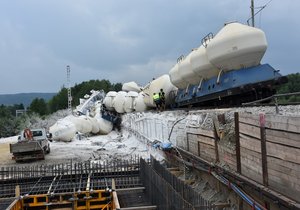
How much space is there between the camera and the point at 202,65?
1786 centimetres

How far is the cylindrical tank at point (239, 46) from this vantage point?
45.4 feet

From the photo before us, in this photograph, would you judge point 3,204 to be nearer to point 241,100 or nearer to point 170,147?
point 170,147

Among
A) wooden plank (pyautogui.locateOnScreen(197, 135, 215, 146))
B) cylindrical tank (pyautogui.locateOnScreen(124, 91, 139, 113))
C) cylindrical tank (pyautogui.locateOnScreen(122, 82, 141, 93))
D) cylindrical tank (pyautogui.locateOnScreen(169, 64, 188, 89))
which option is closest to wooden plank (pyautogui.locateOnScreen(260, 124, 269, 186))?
wooden plank (pyautogui.locateOnScreen(197, 135, 215, 146))

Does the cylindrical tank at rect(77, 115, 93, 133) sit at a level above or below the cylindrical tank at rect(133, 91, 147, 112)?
below

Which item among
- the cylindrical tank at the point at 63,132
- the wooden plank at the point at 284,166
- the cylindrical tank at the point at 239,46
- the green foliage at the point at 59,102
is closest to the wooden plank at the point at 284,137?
the wooden plank at the point at 284,166

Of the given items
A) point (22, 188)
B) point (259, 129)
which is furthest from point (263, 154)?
point (22, 188)

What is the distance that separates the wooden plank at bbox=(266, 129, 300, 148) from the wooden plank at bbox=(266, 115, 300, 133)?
0.07 metres

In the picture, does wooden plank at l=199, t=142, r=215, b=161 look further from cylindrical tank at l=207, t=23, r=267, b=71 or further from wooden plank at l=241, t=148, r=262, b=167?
cylindrical tank at l=207, t=23, r=267, b=71

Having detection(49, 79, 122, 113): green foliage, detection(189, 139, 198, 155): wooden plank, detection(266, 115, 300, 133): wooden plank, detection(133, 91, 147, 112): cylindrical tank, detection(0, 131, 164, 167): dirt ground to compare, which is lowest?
detection(0, 131, 164, 167): dirt ground

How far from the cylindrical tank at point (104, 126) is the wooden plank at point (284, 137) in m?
35.7

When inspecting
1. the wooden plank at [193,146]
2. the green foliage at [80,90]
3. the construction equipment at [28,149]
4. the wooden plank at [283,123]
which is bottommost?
the construction equipment at [28,149]

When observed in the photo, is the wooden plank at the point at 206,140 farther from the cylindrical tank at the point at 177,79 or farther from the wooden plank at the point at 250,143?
the cylindrical tank at the point at 177,79

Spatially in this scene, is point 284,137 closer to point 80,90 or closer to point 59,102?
point 59,102

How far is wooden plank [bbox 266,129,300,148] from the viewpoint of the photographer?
6.11 metres
